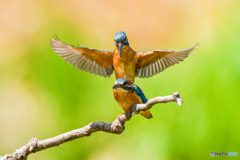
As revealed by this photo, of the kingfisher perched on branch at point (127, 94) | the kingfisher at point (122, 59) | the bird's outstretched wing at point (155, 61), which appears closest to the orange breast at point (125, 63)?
the kingfisher at point (122, 59)

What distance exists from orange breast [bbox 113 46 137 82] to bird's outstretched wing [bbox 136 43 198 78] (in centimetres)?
13

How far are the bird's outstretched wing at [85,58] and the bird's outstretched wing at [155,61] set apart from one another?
1.17 ft

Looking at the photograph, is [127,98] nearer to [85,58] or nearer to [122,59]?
[122,59]

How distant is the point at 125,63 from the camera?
312 cm

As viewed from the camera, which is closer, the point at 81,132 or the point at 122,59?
the point at 81,132

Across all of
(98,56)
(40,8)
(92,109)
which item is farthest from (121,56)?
(40,8)

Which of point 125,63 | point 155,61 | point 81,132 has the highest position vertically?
point 155,61

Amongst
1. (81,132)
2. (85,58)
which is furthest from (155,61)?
(81,132)

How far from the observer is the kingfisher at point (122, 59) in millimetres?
3148

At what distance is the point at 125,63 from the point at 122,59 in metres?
0.06

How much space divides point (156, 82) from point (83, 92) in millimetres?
1139

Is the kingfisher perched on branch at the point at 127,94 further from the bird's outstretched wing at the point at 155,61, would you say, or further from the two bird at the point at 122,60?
the bird's outstretched wing at the point at 155,61

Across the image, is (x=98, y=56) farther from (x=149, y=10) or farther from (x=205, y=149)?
(x=149, y=10)

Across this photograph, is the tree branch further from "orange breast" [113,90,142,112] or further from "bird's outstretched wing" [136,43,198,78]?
"bird's outstretched wing" [136,43,198,78]
